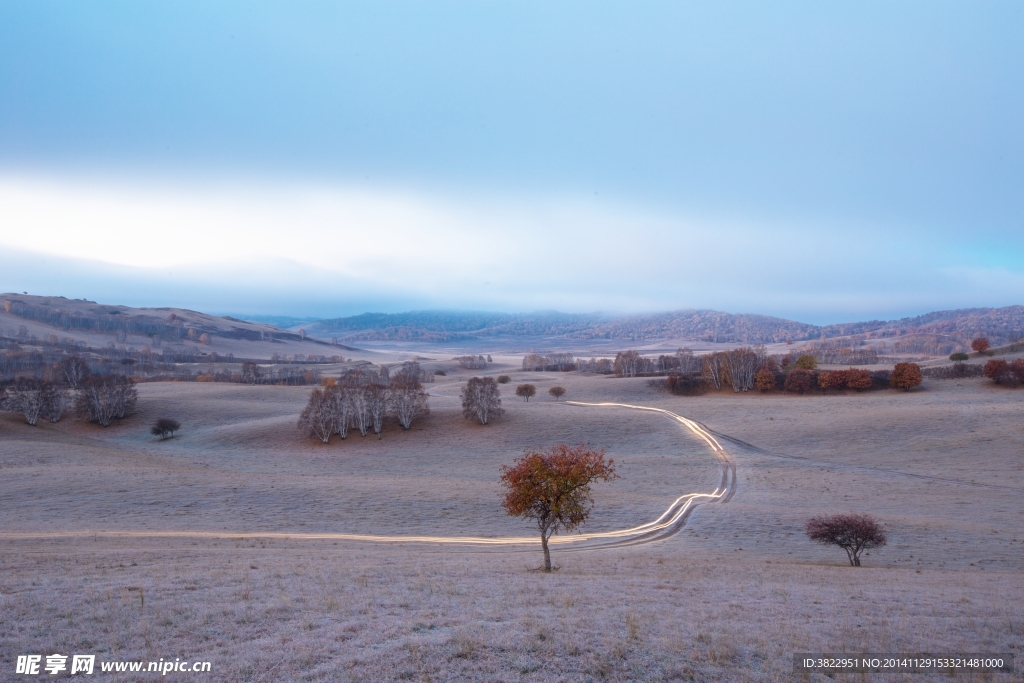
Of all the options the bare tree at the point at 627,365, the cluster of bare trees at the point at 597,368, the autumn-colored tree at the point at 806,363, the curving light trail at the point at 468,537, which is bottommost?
the curving light trail at the point at 468,537

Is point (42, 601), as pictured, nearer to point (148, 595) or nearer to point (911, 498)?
point (148, 595)

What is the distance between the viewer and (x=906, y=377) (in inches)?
3285

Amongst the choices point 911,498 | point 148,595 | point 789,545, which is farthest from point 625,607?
point 911,498

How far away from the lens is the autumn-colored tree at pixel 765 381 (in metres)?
91.4

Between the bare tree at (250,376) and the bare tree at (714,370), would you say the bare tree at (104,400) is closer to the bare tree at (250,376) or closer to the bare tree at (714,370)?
the bare tree at (250,376)

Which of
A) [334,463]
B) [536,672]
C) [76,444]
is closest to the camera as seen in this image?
[536,672]

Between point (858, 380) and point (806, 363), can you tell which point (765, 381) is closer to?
point (858, 380)

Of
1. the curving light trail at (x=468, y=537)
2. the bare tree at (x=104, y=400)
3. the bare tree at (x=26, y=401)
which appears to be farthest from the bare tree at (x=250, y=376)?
the curving light trail at (x=468, y=537)

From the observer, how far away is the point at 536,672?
9.48 meters

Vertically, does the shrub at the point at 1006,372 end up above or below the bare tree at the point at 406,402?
above

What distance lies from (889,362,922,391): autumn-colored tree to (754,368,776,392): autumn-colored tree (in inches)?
661

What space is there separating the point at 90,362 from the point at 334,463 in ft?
545

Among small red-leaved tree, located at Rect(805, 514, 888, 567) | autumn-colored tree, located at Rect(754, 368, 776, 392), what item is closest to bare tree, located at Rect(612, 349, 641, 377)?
autumn-colored tree, located at Rect(754, 368, 776, 392)

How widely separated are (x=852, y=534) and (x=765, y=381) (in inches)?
2853
